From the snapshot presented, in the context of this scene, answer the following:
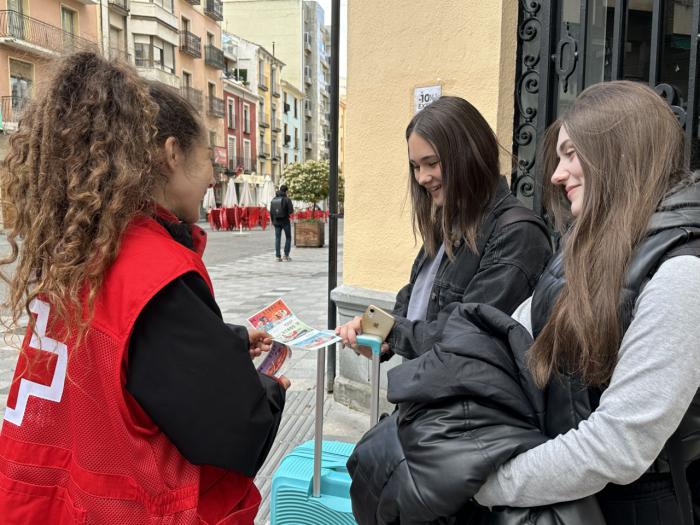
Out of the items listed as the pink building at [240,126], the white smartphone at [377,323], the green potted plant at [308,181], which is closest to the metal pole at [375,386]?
the white smartphone at [377,323]

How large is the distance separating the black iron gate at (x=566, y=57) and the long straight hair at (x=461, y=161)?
2.61 feet

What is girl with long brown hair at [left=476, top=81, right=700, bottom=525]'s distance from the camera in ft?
3.38

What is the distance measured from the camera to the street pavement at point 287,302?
3.97 metres

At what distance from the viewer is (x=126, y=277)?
119 cm

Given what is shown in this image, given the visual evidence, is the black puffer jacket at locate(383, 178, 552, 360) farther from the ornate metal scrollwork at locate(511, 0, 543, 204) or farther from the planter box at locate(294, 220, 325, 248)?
the planter box at locate(294, 220, 325, 248)

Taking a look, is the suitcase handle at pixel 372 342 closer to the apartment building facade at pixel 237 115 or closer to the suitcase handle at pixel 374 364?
the suitcase handle at pixel 374 364

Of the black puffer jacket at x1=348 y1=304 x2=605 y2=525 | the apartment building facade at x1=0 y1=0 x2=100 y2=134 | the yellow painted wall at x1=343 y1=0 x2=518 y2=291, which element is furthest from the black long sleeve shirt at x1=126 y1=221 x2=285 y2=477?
the apartment building facade at x1=0 y1=0 x2=100 y2=134

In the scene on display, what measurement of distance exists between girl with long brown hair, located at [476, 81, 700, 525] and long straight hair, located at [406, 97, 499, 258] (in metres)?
0.75

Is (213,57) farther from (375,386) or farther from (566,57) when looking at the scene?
(375,386)

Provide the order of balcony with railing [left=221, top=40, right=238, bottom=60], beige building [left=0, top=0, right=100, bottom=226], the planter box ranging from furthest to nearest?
balcony with railing [left=221, top=40, right=238, bottom=60]
beige building [left=0, top=0, right=100, bottom=226]
the planter box

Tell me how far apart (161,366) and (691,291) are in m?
1.01

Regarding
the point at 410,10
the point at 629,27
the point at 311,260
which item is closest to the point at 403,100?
the point at 410,10

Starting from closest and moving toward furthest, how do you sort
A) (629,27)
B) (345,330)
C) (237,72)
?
(345,330) < (629,27) < (237,72)

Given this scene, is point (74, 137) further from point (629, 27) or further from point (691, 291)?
point (629, 27)
